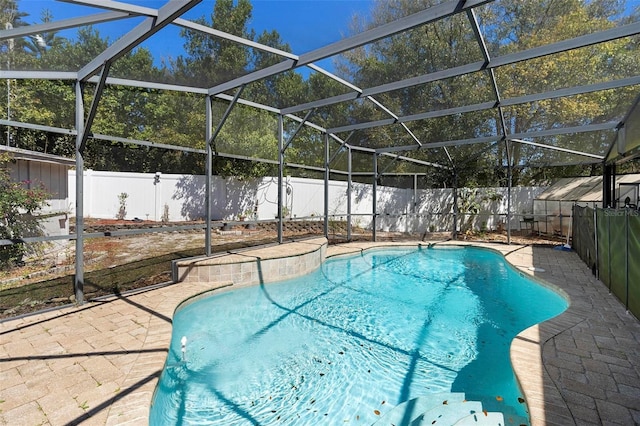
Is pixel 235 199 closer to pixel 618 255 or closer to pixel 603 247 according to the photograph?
pixel 603 247

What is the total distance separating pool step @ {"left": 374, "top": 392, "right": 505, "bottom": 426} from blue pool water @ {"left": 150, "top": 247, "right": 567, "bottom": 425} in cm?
12

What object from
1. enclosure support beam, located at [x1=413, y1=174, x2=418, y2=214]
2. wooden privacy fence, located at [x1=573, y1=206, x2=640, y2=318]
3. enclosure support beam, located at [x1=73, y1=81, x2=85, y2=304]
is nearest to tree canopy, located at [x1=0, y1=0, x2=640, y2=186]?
enclosure support beam, located at [x1=73, y1=81, x2=85, y2=304]

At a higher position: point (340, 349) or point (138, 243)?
point (138, 243)

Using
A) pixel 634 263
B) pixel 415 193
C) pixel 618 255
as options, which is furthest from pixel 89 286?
pixel 415 193

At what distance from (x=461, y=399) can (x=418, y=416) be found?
54 cm

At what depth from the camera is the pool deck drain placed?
2.11 m

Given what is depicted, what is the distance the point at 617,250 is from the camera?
4.42 metres

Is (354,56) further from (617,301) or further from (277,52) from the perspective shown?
(617,301)

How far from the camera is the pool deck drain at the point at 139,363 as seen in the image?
6.93 ft

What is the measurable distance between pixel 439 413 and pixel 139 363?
255 cm

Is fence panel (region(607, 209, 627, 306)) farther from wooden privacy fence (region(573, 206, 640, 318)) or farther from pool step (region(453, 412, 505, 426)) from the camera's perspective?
pool step (region(453, 412, 505, 426))

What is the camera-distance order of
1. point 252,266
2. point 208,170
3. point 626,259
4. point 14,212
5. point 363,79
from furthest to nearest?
1. point 252,266
2. point 208,170
3. point 363,79
4. point 14,212
5. point 626,259

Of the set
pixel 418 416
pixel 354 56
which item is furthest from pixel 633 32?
pixel 418 416

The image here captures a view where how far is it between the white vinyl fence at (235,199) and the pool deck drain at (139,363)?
723cm
